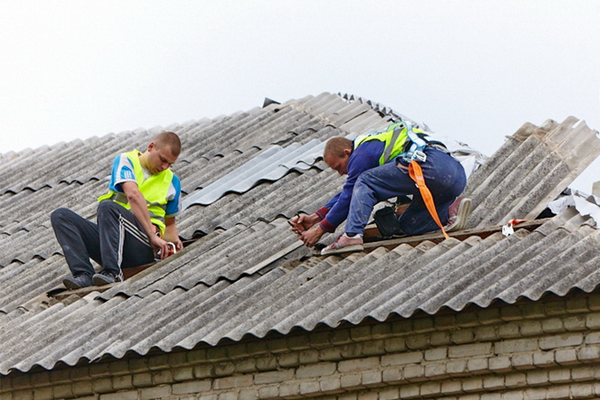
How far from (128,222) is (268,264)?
51.0 inches

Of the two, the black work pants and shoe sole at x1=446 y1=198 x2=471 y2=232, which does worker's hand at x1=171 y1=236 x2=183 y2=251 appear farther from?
shoe sole at x1=446 y1=198 x2=471 y2=232

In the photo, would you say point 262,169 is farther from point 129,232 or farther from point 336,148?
point 336,148

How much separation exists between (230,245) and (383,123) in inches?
123

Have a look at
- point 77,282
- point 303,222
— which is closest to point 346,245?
point 303,222

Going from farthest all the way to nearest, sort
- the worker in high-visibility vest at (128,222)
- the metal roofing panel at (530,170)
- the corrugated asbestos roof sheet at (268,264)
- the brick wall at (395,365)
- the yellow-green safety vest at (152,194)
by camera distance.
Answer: the yellow-green safety vest at (152,194) → the worker in high-visibility vest at (128,222) → the metal roofing panel at (530,170) → the corrugated asbestos roof sheet at (268,264) → the brick wall at (395,365)

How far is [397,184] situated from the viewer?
989cm

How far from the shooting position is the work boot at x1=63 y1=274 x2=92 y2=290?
35.3 ft

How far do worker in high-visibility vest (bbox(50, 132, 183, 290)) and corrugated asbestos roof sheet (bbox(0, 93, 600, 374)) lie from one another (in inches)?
9.1

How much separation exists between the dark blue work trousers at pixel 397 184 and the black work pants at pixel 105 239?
1.93 m

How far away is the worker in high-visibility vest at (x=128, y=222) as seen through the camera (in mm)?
10688

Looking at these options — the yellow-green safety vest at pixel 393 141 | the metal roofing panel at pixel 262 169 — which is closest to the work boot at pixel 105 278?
the metal roofing panel at pixel 262 169

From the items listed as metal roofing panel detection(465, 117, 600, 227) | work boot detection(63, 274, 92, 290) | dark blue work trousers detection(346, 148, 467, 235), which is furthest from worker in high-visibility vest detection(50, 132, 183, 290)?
metal roofing panel detection(465, 117, 600, 227)

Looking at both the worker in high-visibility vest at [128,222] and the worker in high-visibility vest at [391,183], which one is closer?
the worker in high-visibility vest at [391,183]

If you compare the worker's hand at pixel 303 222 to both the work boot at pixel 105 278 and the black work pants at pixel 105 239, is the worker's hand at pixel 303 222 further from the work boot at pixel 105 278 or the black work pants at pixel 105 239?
the work boot at pixel 105 278
